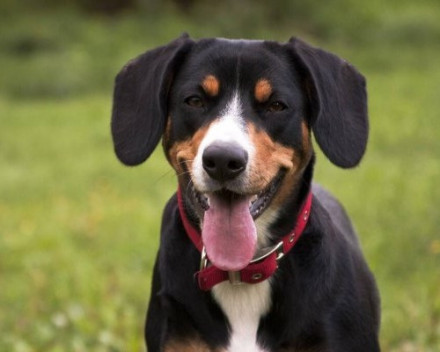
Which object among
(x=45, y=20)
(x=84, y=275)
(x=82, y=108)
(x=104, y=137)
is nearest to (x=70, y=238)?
(x=84, y=275)

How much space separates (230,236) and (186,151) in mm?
362

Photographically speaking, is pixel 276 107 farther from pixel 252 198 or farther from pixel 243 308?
pixel 243 308

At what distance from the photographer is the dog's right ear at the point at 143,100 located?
4.00m

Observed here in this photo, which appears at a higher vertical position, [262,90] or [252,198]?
[262,90]

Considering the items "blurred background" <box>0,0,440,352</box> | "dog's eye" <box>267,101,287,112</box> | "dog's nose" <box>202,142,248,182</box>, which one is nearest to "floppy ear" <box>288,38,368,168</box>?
"dog's eye" <box>267,101,287,112</box>

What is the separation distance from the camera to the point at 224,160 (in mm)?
3582

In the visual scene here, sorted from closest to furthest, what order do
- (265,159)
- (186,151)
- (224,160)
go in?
(224,160) < (265,159) < (186,151)

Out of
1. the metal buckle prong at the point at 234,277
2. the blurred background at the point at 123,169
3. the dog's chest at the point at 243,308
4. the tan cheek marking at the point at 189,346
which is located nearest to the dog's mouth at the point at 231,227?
the metal buckle prong at the point at 234,277

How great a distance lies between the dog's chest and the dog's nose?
22.9 inches

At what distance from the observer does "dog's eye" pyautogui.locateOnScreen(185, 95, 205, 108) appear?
12.9 ft

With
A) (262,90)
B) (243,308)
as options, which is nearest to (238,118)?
(262,90)

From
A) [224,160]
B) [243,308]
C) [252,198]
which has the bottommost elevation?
[243,308]

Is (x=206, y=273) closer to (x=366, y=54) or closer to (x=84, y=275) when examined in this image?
(x=84, y=275)

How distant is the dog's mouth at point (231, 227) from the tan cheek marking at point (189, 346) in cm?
31
